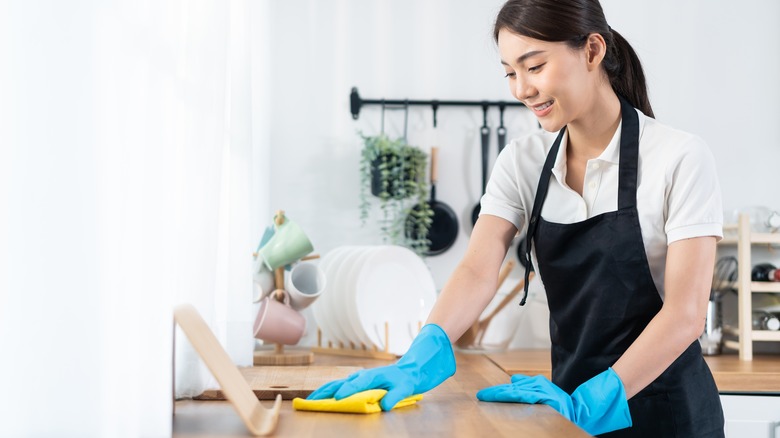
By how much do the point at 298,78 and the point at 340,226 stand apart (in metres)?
0.44

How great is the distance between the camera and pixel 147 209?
789mm

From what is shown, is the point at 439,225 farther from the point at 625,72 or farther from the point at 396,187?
the point at 625,72

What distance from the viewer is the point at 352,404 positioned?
1.03 m

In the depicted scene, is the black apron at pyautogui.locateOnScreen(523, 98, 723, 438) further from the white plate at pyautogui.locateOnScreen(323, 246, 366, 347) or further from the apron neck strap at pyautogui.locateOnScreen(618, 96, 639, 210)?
the white plate at pyautogui.locateOnScreen(323, 246, 366, 347)

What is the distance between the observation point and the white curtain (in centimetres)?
52

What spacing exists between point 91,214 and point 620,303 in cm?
93

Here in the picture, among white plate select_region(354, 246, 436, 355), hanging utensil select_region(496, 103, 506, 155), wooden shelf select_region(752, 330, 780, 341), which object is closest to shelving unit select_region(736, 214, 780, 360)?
wooden shelf select_region(752, 330, 780, 341)

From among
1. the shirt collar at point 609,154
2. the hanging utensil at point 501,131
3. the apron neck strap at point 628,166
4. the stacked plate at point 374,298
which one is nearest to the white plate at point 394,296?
the stacked plate at point 374,298

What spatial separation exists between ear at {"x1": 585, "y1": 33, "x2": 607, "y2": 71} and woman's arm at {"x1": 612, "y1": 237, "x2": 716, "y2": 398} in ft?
1.05

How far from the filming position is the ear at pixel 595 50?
1312 mm

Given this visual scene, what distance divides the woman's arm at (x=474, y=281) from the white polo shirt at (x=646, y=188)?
3 cm

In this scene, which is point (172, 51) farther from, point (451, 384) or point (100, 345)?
point (451, 384)

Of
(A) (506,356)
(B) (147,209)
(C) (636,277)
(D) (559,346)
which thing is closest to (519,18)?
(C) (636,277)

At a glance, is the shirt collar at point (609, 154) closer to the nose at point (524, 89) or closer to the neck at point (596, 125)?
the neck at point (596, 125)
